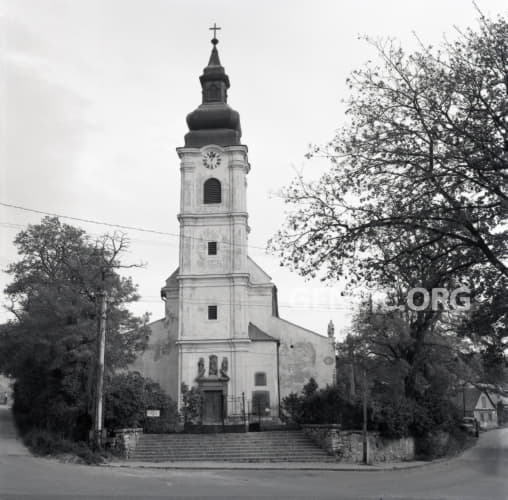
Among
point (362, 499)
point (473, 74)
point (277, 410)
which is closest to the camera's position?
point (473, 74)

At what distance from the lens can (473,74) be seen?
11742mm

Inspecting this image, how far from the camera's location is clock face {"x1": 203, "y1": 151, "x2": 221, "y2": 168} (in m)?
48.5

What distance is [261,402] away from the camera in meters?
44.5

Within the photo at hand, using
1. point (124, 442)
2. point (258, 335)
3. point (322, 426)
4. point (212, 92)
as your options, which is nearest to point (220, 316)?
point (258, 335)

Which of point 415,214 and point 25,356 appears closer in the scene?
point 415,214

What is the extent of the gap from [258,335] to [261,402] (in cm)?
481

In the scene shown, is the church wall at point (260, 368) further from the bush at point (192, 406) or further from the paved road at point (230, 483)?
the paved road at point (230, 483)

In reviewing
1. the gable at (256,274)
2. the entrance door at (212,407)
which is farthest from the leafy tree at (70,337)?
the gable at (256,274)

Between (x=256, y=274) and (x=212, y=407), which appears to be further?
(x=256, y=274)

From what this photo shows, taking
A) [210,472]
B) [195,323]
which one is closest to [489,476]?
[210,472]

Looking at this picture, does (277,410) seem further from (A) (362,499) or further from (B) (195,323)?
(A) (362,499)

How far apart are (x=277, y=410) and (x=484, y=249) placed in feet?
109

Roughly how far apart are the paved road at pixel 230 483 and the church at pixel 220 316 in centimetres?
1824

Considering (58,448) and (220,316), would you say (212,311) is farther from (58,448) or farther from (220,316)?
(58,448)
